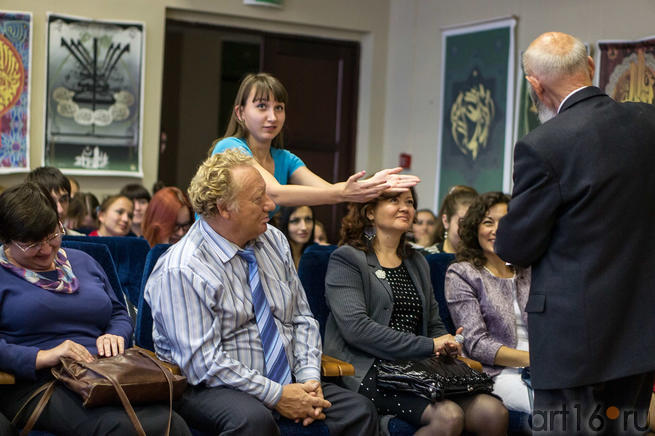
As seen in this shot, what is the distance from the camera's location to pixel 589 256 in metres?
2.13

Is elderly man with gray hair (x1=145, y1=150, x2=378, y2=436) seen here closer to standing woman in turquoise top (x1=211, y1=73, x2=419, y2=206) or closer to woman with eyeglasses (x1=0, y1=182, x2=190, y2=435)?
woman with eyeglasses (x1=0, y1=182, x2=190, y2=435)

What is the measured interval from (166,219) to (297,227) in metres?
0.81

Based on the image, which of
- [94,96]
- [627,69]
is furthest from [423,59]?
[94,96]

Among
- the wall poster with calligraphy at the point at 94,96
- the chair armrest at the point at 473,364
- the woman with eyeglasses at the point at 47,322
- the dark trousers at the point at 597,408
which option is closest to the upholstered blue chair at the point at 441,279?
the chair armrest at the point at 473,364

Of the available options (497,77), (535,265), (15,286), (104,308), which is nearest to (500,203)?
(535,265)

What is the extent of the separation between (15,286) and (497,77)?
4.89 metres

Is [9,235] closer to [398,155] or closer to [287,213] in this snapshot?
[287,213]

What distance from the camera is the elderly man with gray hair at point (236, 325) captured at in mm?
2531

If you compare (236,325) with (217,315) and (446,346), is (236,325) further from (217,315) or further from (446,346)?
(446,346)

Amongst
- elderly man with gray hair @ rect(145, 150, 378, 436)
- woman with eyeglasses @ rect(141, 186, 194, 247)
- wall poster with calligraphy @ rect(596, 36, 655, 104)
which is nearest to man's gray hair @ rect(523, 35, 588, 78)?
elderly man with gray hair @ rect(145, 150, 378, 436)

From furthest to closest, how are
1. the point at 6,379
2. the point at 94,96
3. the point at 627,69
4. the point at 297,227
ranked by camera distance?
the point at 94,96, the point at 627,69, the point at 297,227, the point at 6,379

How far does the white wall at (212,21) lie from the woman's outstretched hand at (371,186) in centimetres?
408

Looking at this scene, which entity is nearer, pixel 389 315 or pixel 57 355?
pixel 57 355

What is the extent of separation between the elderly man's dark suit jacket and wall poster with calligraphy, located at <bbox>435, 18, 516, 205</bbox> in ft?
14.3
